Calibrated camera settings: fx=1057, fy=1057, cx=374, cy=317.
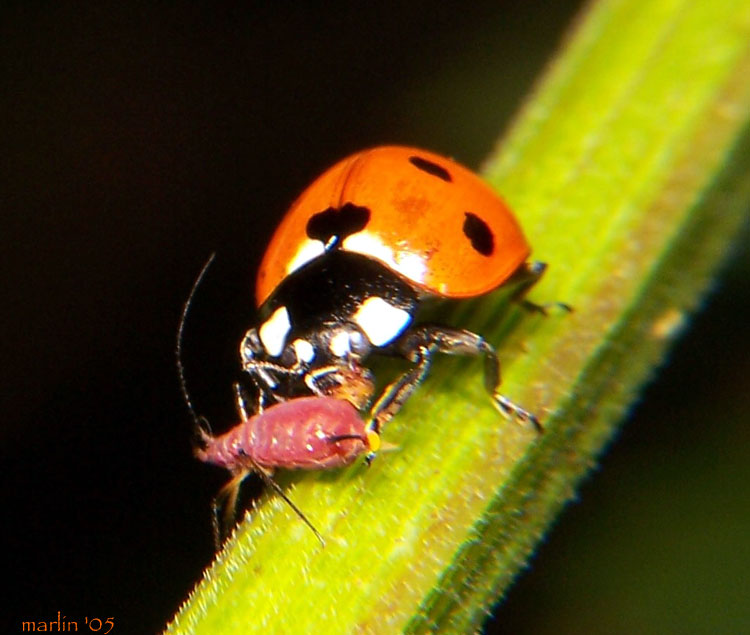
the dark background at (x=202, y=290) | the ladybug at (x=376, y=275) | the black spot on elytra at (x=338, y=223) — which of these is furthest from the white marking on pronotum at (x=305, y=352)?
the dark background at (x=202, y=290)

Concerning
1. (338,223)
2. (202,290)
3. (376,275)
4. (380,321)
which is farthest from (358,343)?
(202,290)

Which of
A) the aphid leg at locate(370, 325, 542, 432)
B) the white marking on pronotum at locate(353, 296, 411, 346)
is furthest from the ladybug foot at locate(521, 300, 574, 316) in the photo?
the white marking on pronotum at locate(353, 296, 411, 346)

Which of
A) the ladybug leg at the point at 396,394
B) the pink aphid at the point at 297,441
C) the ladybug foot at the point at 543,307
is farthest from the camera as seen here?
the ladybug foot at the point at 543,307

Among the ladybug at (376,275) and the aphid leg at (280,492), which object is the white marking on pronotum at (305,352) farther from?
the aphid leg at (280,492)

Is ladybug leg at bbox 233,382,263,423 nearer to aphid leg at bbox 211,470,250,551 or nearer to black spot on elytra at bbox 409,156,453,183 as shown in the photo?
aphid leg at bbox 211,470,250,551

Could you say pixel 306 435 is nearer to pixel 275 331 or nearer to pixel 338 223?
pixel 275 331

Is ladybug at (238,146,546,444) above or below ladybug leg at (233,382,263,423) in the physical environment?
above

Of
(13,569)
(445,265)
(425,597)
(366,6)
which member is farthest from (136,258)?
(425,597)
